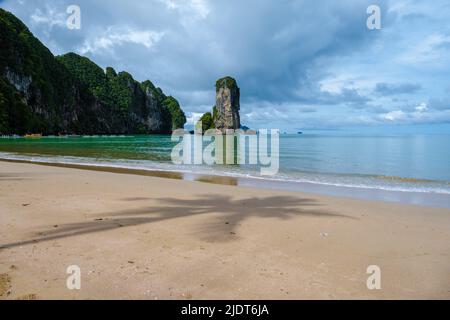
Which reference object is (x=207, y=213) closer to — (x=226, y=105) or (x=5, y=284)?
(x=5, y=284)

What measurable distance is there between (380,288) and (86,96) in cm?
20221

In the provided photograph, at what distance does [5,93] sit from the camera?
11012 centimetres

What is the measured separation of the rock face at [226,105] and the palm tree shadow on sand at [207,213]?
Result: 155 meters

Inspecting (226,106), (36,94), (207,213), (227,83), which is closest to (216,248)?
(207,213)

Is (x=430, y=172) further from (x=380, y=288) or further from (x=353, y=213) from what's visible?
(x=380, y=288)

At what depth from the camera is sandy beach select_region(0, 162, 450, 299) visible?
4.20 metres

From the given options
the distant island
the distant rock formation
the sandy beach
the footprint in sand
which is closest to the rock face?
the distant rock formation

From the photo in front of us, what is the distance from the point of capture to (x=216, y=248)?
18.9ft

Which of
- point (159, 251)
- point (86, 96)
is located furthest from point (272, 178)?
point (86, 96)

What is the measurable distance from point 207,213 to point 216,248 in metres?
2.90

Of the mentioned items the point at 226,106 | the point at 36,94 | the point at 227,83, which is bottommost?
the point at 226,106

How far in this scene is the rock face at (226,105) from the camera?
538 ft

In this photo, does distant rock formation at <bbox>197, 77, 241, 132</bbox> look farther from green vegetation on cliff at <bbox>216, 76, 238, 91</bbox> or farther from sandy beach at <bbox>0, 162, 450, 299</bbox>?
sandy beach at <bbox>0, 162, 450, 299</bbox>

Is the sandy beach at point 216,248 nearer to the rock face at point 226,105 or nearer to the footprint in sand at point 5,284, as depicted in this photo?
the footprint in sand at point 5,284
